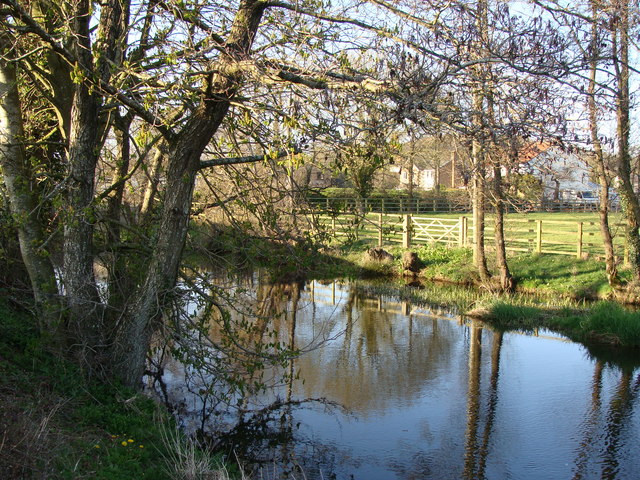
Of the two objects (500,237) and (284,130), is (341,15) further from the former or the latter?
(500,237)

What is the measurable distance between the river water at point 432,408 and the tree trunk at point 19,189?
2.26 meters

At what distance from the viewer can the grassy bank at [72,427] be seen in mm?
4836

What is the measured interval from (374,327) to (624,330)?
5.52m

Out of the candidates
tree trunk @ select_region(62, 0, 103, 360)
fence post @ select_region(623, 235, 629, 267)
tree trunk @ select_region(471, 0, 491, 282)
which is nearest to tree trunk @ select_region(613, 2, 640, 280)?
fence post @ select_region(623, 235, 629, 267)

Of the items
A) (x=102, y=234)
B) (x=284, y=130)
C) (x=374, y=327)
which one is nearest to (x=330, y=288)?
(x=374, y=327)

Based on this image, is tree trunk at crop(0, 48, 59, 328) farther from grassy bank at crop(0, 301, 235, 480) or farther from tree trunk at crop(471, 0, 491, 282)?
tree trunk at crop(471, 0, 491, 282)

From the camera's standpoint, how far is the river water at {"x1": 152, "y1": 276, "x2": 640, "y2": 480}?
7.89 m

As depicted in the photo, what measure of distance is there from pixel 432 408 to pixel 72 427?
226 inches

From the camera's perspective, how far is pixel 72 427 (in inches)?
242

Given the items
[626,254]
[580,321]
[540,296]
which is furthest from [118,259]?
[626,254]

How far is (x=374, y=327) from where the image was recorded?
14.7 meters

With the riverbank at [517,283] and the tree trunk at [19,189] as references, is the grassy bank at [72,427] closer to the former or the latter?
the tree trunk at [19,189]

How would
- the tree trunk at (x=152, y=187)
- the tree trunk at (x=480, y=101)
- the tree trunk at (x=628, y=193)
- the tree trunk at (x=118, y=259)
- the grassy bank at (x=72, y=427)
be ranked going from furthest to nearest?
1. the tree trunk at (x=628, y=193)
2. the tree trunk at (x=152, y=187)
3. the tree trunk at (x=118, y=259)
4. the tree trunk at (x=480, y=101)
5. the grassy bank at (x=72, y=427)

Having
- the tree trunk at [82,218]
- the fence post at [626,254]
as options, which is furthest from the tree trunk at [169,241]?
the fence post at [626,254]
